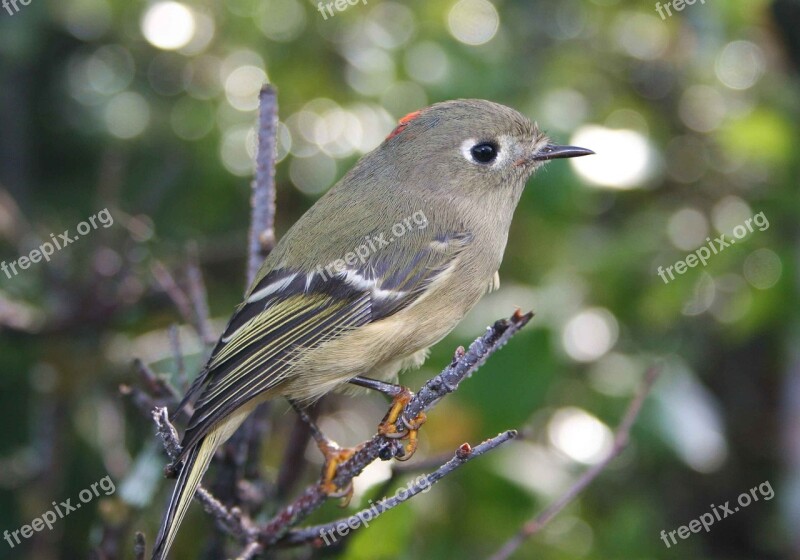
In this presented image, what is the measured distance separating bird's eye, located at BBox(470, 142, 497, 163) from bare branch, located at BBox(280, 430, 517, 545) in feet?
3.19

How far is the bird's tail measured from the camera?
1.60 m

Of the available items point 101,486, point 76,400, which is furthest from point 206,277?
point 101,486

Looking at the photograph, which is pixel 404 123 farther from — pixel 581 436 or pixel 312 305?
pixel 581 436

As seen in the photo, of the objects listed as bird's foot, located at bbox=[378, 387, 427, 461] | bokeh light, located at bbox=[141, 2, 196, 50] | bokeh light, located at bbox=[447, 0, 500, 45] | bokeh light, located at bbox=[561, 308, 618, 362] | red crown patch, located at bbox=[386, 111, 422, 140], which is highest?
bokeh light, located at bbox=[141, 2, 196, 50]

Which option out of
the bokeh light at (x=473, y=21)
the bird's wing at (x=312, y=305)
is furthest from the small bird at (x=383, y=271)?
the bokeh light at (x=473, y=21)

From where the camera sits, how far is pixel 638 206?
10.5 ft

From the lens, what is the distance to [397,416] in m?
1.77

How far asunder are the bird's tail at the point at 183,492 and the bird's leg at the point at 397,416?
1.05 ft

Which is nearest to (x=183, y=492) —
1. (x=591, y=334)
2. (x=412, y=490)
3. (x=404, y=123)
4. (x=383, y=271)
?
(x=412, y=490)

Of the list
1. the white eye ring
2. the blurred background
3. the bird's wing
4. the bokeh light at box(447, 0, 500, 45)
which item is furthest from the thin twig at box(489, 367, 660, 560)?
the bokeh light at box(447, 0, 500, 45)

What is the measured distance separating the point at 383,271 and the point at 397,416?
0.42 m

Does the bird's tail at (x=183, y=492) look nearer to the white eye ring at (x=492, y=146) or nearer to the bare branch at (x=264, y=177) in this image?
the bare branch at (x=264, y=177)

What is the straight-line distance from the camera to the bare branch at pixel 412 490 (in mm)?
1400

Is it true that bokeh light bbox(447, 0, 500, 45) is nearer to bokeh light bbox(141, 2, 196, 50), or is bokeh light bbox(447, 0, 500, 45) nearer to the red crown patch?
the red crown patch
